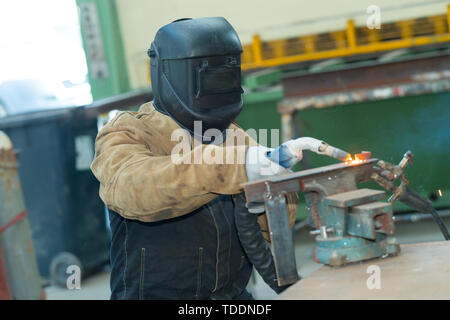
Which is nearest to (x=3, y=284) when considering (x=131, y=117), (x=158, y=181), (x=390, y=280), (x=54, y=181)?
(x=54, y=181)

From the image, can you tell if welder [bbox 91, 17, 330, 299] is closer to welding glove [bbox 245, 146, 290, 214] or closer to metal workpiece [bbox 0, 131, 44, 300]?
welding glove [bbox 245, 146, 290, 214]

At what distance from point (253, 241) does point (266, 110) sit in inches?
121

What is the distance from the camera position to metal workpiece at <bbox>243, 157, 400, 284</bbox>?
146cm

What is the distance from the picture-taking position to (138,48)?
5934mm

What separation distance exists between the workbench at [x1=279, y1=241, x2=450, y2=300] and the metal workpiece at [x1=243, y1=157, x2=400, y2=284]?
1.5 inches

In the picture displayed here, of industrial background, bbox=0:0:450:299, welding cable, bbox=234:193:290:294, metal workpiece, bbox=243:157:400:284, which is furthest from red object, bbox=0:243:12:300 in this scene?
metal workpiece, bbox=243:157:400:284

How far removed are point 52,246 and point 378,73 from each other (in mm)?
2528

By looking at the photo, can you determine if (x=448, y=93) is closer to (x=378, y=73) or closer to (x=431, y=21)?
(x=378, y=73)

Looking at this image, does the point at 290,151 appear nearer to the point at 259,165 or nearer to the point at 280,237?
the point at 259,165

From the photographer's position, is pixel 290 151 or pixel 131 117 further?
pixel 131 117

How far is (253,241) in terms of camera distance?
1770 mm

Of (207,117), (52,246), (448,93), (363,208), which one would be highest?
(207,117)
